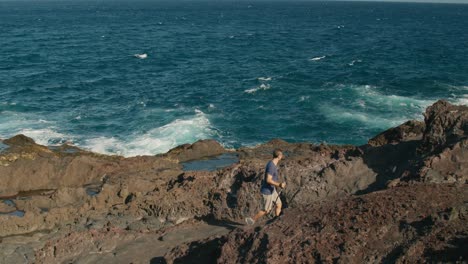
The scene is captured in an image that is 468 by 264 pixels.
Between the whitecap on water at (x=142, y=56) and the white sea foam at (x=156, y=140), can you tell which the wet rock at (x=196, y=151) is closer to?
the white sea foam at (x=156, y=140)

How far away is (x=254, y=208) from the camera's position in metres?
13.3

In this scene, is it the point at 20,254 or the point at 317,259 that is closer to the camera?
the point at 317,259

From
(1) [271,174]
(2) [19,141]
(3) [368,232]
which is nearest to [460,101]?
(1) [271,174]

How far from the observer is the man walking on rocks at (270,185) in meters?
11.1

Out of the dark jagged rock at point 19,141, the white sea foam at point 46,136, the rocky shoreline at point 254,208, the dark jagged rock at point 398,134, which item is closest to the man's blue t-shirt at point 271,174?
the rocky shoreline at point 254,208

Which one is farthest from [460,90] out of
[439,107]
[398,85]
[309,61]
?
[439,107]

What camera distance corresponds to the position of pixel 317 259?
825 centimetres

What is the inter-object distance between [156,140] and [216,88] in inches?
656

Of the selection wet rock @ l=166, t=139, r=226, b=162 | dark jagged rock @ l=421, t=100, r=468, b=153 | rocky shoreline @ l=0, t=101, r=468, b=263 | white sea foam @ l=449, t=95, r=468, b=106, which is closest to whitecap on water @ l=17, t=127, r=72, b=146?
rocky shoreline @ l=0, t=101, r=468, b=263

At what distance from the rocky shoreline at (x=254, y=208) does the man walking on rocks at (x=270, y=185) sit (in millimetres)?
712

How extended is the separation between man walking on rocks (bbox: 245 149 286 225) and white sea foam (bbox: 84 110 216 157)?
1826 cm

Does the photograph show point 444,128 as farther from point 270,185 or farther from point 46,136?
point 46,136

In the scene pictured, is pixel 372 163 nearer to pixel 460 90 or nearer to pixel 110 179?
pixel 110 179

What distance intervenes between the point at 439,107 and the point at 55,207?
44.2 feet
